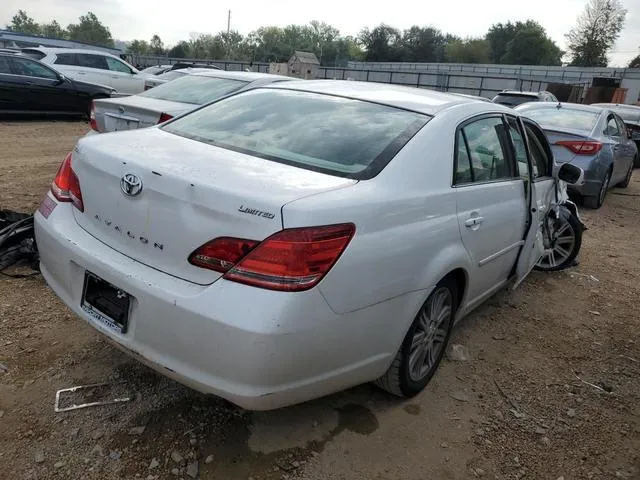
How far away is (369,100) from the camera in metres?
3.20

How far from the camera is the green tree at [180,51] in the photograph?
7514 centimetres

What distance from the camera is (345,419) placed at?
2803mm

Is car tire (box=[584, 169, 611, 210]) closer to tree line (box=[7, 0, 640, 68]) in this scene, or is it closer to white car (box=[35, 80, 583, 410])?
white car (box=[35, 80, 583, 410])

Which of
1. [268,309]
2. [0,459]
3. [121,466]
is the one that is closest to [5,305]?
[0,459]

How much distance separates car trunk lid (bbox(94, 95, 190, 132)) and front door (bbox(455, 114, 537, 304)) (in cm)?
355

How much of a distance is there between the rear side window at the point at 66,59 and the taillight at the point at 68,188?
13857 mm

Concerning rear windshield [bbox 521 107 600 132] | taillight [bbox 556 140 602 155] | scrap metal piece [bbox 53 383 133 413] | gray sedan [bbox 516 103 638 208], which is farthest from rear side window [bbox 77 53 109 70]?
scrap metal piece [bbox 53 383 133 413]

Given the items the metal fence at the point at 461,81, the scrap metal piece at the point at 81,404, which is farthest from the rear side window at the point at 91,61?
the scrap metal piece at the point at 81,404

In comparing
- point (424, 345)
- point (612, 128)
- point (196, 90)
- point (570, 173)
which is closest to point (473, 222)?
point (424, 345)

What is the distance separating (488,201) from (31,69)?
11411 millimetres

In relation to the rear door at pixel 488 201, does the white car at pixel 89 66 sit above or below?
above

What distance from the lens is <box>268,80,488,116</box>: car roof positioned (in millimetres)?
3107

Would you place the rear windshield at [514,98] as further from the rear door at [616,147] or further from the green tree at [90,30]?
the green tree at [90,30]

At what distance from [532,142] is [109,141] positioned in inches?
119
